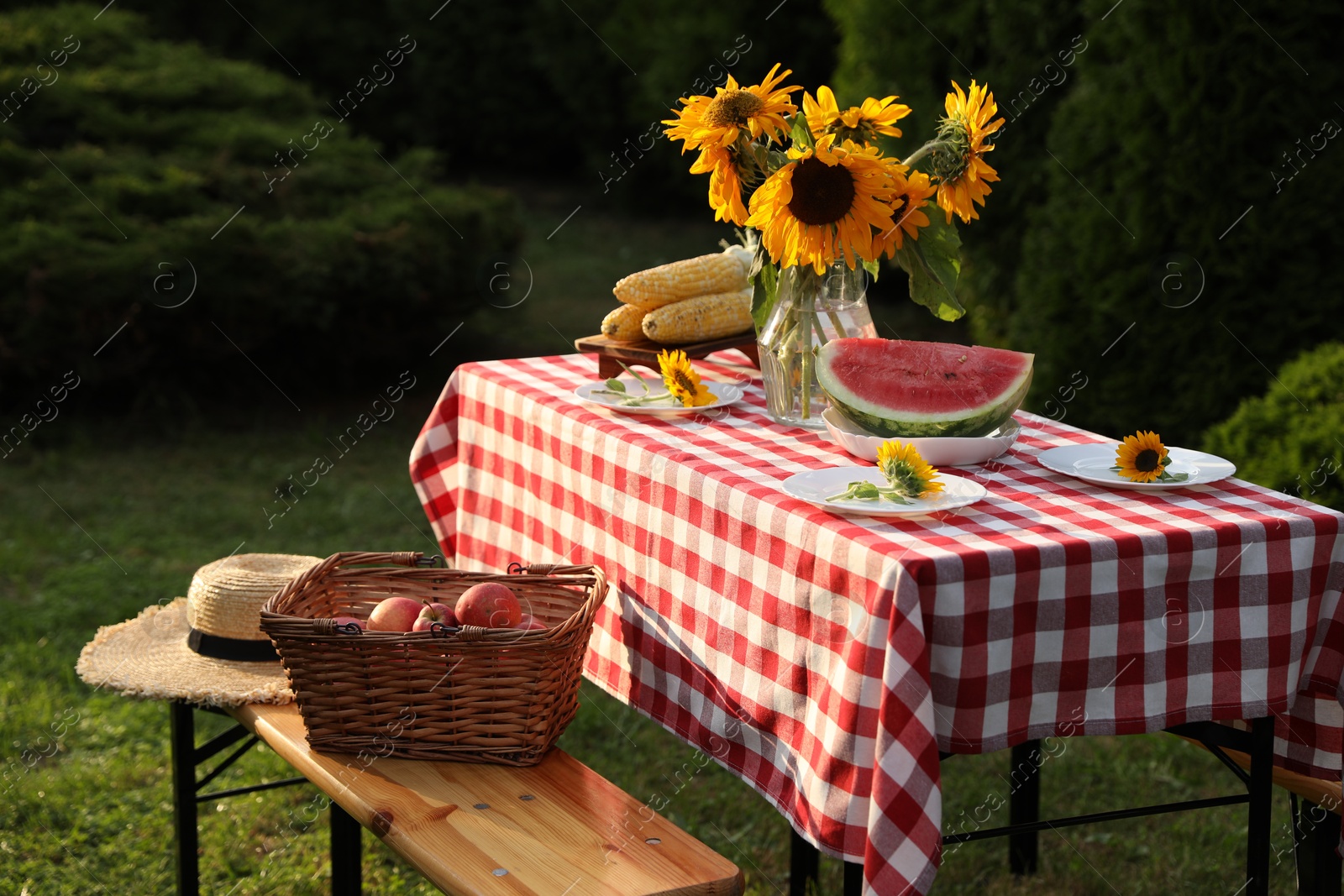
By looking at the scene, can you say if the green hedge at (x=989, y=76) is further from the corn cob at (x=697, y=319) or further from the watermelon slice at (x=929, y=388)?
the watermelon slice at (x=929, y=388)

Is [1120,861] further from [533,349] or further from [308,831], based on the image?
[533,349]

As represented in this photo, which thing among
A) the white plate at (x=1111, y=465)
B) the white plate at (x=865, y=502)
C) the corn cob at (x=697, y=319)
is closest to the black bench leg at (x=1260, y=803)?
the white plate at (x=1111, y=465)

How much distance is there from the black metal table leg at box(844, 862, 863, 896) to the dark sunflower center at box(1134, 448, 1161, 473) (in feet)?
2.93

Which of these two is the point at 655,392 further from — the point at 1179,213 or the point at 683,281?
the point at 1179,213

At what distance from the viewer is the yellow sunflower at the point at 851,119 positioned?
289 centimetres

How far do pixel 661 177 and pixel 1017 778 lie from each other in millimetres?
10312

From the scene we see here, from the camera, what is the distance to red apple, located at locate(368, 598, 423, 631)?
110 inches

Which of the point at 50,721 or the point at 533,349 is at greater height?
the point at 533,349

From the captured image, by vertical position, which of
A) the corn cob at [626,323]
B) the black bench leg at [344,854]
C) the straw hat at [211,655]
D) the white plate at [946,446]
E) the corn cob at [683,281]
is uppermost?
the corn cob at [683,281]

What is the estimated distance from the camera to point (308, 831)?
13.5 ft

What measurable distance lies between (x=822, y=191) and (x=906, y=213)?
0.82 ft

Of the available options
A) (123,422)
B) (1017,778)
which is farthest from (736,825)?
(123,422)

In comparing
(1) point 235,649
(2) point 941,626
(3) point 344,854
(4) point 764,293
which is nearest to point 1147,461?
(2) point 941,626

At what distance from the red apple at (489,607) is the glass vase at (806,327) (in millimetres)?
778
